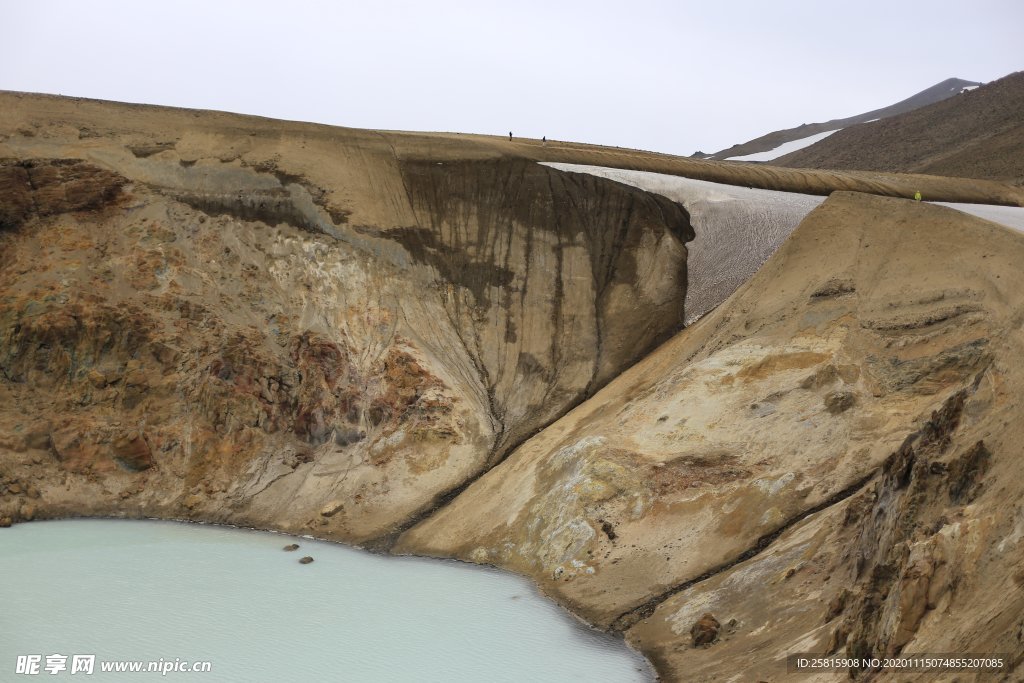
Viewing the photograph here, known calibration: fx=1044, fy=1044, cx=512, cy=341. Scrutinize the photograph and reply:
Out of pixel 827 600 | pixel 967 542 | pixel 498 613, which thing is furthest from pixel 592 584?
pixel 967 542

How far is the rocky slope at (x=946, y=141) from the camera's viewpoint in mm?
46969

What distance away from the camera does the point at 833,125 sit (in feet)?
277

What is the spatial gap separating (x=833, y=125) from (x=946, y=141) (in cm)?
2945

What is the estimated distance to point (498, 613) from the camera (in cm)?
1823

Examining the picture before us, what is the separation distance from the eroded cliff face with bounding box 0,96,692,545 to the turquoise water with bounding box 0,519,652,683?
2.24 m

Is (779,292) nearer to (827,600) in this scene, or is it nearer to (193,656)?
(827,600)

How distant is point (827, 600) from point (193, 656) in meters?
9.38

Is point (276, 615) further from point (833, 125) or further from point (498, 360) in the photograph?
point (833, 125)

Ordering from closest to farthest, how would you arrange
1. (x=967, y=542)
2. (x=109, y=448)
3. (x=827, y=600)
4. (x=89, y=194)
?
1. (x=967, y=542)
2. (x=827, y=600)
3. (x=109, y=448)
4. (x=89, y=194)

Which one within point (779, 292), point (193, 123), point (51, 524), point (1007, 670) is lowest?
point (51, 524)

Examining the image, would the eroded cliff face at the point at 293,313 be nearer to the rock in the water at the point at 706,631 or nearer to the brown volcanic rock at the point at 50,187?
the brown volcanic rock at the point at 50,187

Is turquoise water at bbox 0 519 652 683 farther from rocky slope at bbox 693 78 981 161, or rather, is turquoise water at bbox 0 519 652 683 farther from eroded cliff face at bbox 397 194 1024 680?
rocky slope at bbox 693 78 981 161

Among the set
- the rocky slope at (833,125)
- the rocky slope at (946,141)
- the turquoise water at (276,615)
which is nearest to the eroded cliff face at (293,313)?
the turquoise water at (276,615)

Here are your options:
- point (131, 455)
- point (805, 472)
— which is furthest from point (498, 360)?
point (805, 472)
